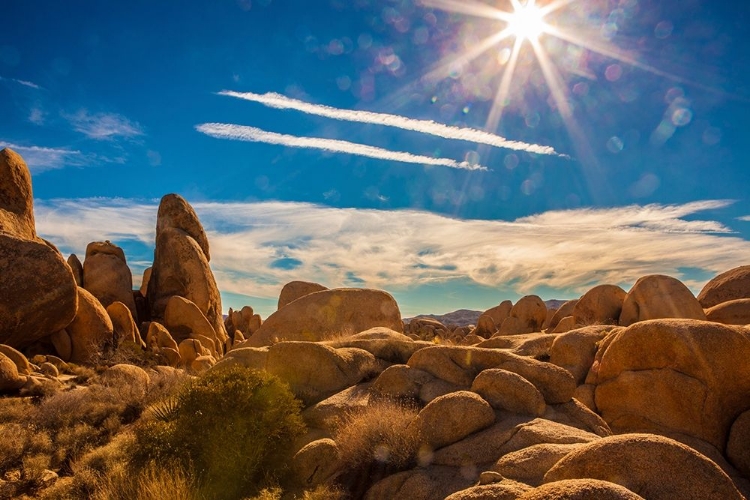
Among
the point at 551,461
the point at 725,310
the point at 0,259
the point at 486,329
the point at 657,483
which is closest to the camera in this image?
the point at 657,483

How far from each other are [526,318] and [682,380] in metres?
33.1

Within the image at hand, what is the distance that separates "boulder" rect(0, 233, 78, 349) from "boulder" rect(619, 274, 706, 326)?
29.4 meters

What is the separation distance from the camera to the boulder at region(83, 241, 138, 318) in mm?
34856

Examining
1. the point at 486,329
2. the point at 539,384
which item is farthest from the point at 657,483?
the point at 486,329

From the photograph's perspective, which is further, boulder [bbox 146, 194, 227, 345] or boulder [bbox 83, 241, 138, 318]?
boulder [bbox 146, 194, 227, 345]

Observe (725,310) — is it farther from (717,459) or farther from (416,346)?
(416,346)

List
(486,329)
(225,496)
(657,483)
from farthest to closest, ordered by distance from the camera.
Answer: (486,329) → (225,496) → (657,483)

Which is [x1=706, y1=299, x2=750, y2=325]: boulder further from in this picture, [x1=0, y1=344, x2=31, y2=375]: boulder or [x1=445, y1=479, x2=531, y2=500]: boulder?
[x1=0, y1=344, x2=31, y2=375]: boulder

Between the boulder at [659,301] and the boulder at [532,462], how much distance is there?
1995 centimetres

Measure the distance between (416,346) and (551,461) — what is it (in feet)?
29.9

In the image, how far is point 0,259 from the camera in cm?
2314

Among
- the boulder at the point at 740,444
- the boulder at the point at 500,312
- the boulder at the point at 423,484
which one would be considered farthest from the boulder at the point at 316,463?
the boulder at the point at 500,312

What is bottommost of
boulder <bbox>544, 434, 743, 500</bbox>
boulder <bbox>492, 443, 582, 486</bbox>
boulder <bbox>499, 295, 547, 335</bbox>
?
boulder <bbox>492, 443, 582, 486</bbox>

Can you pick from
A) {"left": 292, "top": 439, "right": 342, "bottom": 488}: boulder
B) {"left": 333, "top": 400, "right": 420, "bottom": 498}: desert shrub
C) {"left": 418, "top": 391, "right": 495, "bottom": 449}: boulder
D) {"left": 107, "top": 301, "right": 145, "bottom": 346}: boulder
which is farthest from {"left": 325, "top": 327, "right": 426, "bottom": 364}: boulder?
{"left": 107, "top": 301, "right": 145, "bottom": 346}: boulder
